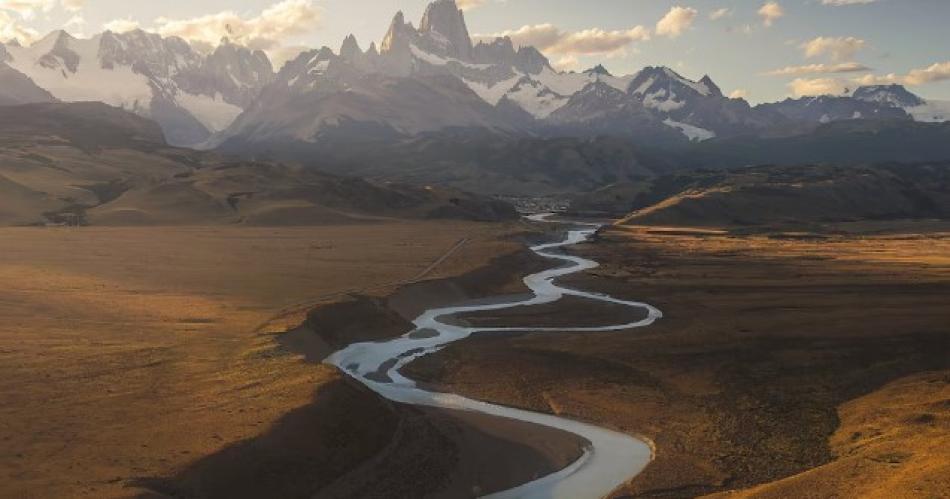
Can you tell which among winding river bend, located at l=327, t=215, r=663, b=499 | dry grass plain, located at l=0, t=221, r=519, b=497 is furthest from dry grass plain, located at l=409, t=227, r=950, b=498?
dry grass plain, located at l=0, t=221, r=519, b=497

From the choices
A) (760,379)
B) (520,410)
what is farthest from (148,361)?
(760,379)

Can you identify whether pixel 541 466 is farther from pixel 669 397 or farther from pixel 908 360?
pixel 908 360

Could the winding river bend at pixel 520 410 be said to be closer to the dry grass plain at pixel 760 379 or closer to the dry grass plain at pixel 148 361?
the dry grass plain at pixel 760 379

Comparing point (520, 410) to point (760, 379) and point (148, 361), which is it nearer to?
point (760, 379)

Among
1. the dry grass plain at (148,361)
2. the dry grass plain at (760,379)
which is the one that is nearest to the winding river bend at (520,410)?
the dry grass plain at (760,379)

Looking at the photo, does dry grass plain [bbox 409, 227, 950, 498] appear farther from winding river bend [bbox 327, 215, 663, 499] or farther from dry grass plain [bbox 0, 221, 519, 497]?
dry grass plain [bbox 0, 221, 519, 497]
